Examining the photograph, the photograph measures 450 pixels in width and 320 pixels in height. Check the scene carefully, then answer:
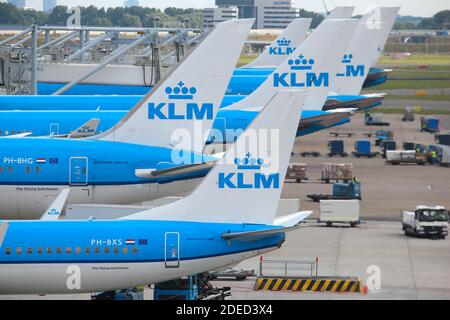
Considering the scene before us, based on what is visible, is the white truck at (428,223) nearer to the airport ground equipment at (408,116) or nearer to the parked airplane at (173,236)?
the parked airplane at (173,236)

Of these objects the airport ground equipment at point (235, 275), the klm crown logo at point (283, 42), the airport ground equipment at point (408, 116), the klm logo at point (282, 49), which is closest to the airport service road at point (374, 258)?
the airport ground equipment at point (235, 275)

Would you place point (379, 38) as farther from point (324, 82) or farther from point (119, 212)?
point (119, 212)

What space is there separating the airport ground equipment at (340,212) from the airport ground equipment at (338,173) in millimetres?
14731

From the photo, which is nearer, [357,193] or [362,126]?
[357,193]

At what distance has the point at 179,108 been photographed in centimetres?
4569

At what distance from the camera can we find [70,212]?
127 feet

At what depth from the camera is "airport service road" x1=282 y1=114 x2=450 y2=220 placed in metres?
65.9

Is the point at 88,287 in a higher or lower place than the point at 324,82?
lower

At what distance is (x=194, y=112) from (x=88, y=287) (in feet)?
43.2

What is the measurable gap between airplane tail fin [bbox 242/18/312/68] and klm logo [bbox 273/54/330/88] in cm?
3658

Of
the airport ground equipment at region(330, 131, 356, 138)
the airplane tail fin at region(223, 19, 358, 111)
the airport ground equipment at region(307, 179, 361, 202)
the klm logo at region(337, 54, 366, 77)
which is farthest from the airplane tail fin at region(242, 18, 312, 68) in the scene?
the airplane tail fin at region(223, 19, 358, 111)

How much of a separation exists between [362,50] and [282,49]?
62.3 feet

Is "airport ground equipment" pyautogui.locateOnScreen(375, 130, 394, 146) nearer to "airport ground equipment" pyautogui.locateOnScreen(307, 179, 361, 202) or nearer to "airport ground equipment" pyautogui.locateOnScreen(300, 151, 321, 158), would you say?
"airport ground equipment" pyautogui.locateOnScreen(300, 151, 321, 158)
